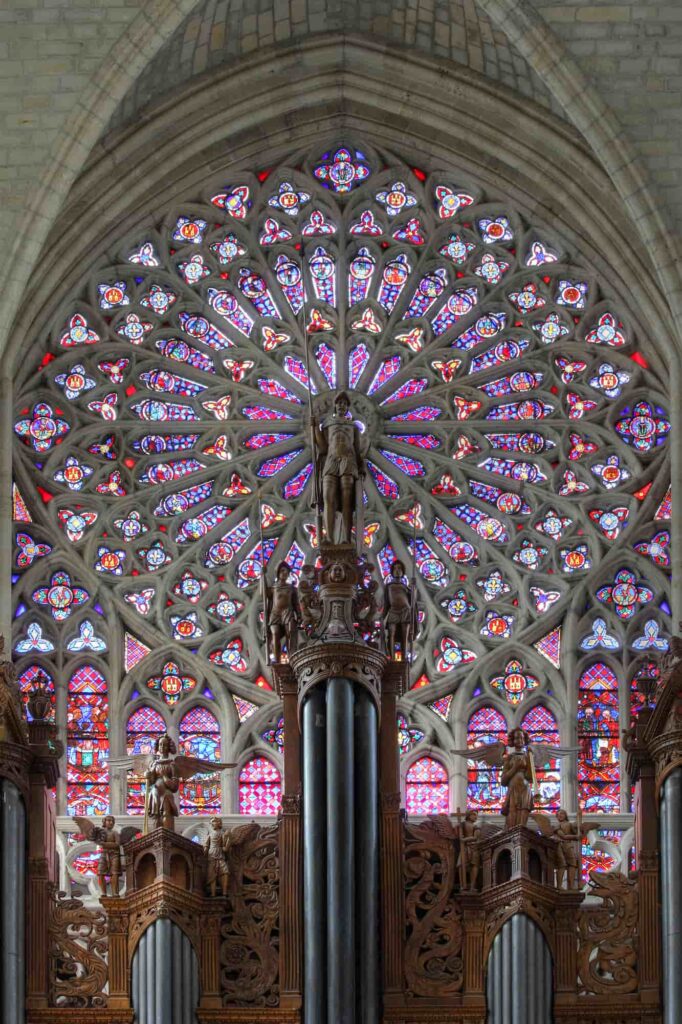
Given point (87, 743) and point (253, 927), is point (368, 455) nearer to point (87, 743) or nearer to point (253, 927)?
point (87, 743)

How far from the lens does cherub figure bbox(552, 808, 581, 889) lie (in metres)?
25.8

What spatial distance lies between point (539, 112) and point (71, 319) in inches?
174

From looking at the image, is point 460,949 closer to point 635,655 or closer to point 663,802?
point 663,802

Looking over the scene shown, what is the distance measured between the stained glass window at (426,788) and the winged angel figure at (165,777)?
9.78ft

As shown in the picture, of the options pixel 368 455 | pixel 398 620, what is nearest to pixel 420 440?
pixel 368 455

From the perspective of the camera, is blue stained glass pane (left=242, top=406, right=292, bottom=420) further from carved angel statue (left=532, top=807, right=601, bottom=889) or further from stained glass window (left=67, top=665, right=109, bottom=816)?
carved angel statue (left=532, top=807, right=601, bottom=889)

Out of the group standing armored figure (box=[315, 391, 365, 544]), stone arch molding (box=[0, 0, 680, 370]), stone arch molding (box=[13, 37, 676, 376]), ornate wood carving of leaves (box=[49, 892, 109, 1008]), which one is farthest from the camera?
stone arch molding (box=[13, 37, 676, 376])

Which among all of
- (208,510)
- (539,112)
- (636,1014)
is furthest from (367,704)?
(539,112)

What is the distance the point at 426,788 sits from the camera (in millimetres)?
29438

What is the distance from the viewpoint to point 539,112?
31.1 meters

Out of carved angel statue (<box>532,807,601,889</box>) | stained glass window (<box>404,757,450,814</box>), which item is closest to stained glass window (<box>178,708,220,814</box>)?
stained glass window (<box>404,757,450,814</box>)

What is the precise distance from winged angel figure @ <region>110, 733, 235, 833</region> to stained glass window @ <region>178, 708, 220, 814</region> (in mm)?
2543

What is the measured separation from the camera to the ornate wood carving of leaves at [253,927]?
25.5 metres

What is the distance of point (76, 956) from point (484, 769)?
5.05 meters
